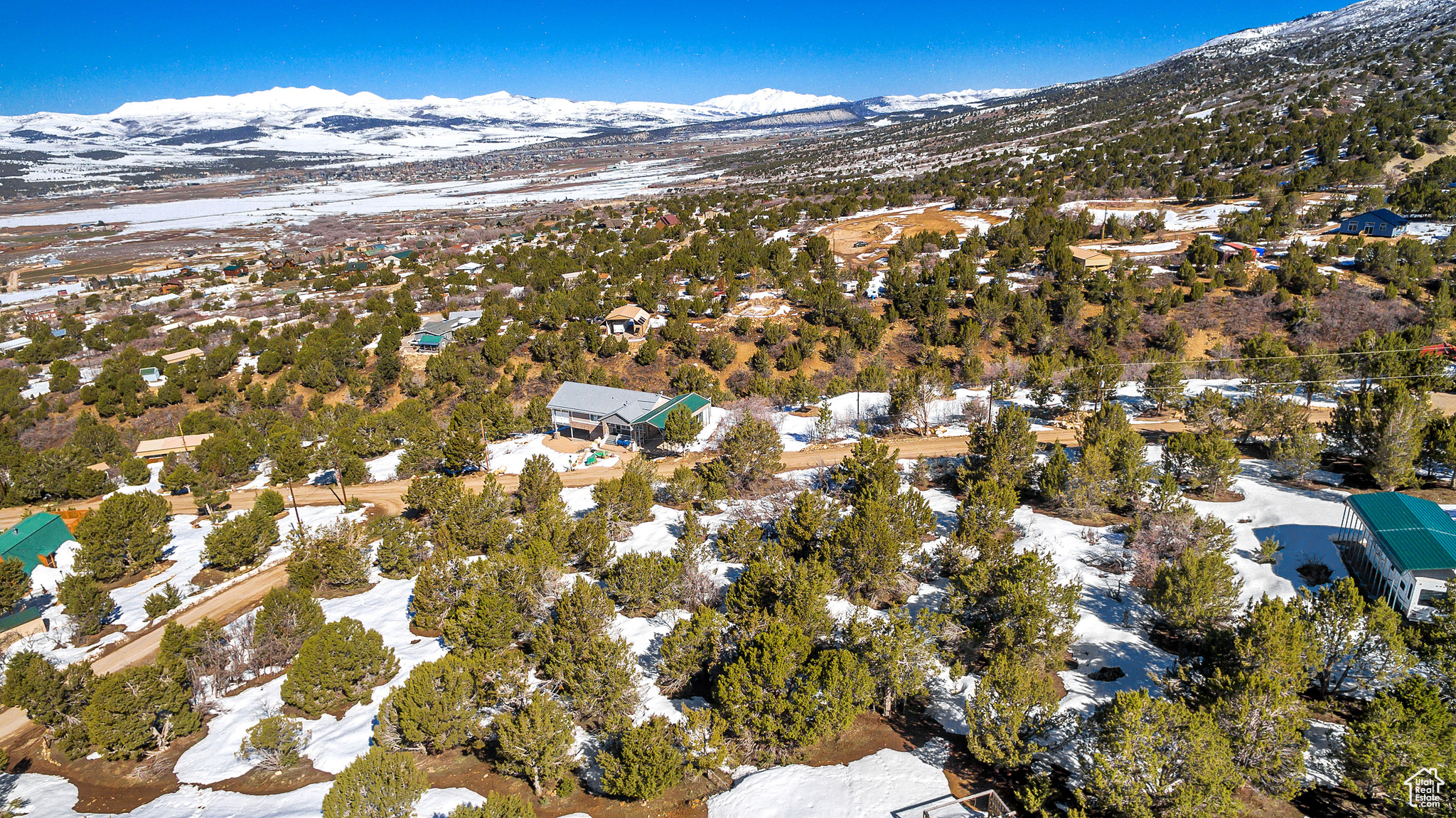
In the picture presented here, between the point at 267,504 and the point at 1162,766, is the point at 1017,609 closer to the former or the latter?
the point at 1162,766

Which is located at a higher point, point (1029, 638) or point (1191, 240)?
point (1191, 240)

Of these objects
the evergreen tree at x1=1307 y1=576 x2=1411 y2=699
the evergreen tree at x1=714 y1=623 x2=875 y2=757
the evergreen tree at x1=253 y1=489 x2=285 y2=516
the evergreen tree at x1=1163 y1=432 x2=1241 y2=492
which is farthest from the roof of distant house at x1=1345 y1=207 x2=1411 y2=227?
the evergreen tree at x1=253 y1=489 x2=285 y2=516

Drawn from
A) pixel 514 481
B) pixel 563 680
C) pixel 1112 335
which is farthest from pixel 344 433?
pixel 1112 335

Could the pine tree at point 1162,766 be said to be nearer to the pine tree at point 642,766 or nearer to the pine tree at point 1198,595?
the pine tree at point 1198,595

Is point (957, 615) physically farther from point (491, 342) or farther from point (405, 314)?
point (405, 314)

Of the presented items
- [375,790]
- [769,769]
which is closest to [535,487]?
[375,790]
